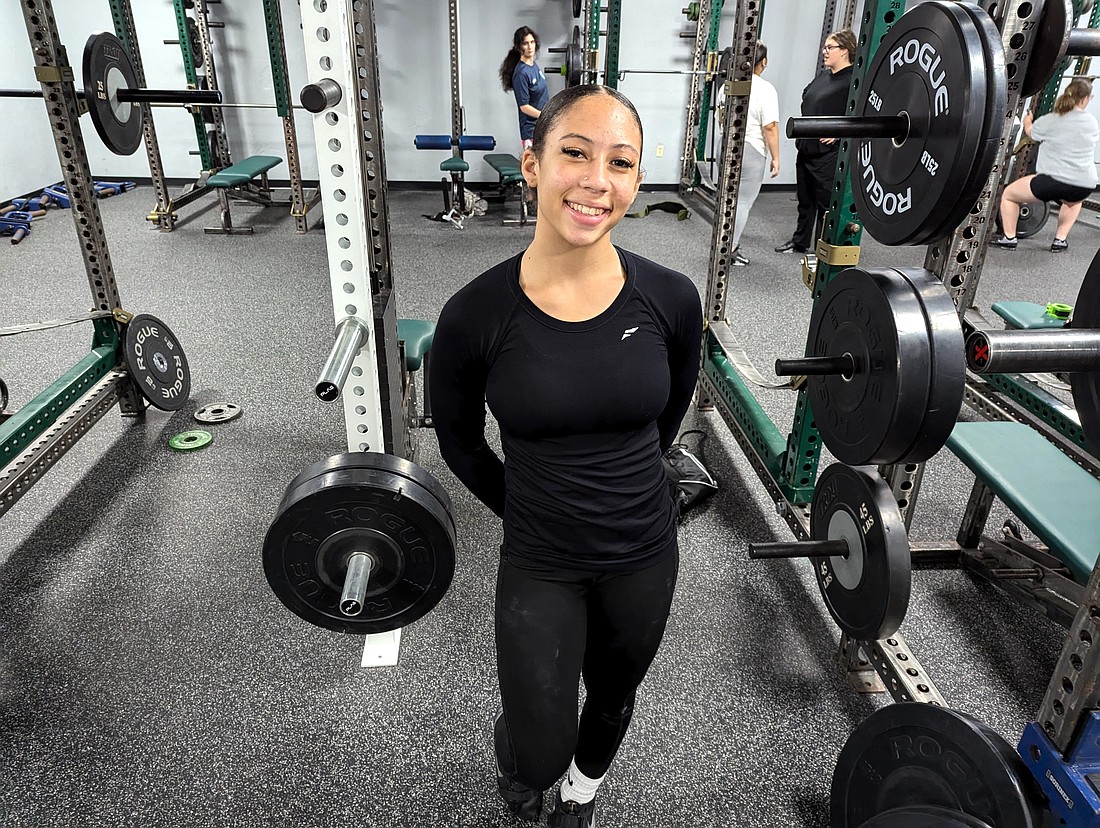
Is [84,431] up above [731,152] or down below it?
below

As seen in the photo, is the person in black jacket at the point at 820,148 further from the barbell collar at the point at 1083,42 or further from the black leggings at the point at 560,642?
the black leggings at the point at 560,642

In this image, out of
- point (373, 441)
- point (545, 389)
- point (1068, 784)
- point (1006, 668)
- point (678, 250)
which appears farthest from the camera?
point (678, 250)

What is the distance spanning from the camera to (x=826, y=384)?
1479 millimetres

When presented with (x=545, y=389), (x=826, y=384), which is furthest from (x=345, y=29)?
(x=826, y=384)

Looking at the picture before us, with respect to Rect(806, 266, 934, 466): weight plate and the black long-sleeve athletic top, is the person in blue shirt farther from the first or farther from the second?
the black long-sleeve athletic top

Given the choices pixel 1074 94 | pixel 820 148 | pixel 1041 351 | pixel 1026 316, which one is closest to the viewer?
pixel 1041 351

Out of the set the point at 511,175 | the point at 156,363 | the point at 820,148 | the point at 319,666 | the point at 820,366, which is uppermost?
the point at 820,366

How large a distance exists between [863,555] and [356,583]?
105 cm

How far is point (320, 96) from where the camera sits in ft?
3.55

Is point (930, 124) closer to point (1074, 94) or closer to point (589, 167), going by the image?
point (589, 167)

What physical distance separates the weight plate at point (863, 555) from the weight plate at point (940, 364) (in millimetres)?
315

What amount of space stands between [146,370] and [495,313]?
2412 mm

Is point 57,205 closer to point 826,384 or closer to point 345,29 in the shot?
point 345,29

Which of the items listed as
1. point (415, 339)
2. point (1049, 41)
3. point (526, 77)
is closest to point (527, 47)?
point (526, 77)
